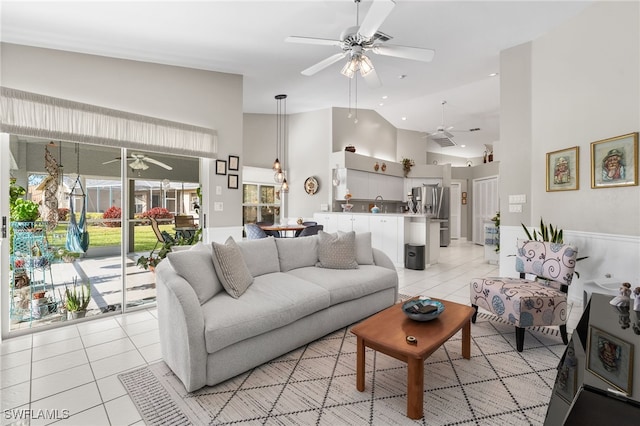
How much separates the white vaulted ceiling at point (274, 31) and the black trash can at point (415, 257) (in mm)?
3056

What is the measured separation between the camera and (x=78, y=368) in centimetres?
228

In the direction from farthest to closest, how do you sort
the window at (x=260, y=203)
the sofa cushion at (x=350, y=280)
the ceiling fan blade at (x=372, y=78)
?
1. the window at (x=260, y=203)
2. the ceiling fan blade at (x=372, y=78)
3. the sofa cushion at (x=350, y=280)

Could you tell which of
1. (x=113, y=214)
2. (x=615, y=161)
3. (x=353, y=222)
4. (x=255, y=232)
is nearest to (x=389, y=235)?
(x=353, y=222)

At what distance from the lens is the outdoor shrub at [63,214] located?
3207 millimetres

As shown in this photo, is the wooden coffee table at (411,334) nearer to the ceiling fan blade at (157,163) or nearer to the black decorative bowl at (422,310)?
the black decorative bowl at (422,310)

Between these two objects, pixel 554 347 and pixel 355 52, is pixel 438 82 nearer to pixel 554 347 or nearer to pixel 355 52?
pixel 355 52

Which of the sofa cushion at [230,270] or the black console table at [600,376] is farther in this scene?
the sofa cushion at [230,270]

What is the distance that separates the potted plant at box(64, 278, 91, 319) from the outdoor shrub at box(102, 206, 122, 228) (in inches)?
27.2

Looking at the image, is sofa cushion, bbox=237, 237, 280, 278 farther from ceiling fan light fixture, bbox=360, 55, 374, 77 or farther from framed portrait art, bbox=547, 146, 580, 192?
framed portrait art, bbox=547, 146, 580, 192

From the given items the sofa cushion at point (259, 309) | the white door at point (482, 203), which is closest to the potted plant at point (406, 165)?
the white door at point (482, 203)

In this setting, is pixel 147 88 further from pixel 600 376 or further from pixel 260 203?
pixel 600 376

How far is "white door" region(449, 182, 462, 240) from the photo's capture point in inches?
392

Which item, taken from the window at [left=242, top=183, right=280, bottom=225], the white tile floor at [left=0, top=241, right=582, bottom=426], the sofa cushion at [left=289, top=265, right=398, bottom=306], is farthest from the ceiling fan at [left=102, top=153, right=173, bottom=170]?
the window at [left=242, top=183, right=280, bottom=225]

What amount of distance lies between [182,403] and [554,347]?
115 inches
